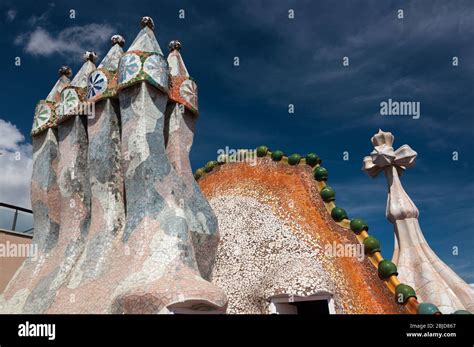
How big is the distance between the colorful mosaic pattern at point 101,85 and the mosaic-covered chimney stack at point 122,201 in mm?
22

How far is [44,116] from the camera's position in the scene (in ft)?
31.1

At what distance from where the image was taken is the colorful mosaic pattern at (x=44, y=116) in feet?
30.7

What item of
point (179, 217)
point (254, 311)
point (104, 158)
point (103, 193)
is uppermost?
point (104, 158)

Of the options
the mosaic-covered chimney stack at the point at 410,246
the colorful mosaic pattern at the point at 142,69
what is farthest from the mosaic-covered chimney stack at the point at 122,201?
the mosaic-covered chimney stack at the point at 410,246

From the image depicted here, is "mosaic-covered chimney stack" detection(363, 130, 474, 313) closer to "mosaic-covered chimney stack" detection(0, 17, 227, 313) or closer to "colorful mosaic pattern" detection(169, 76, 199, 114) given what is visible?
"mosaic-covered chimney stack" detection(0, 17, 227, 313)

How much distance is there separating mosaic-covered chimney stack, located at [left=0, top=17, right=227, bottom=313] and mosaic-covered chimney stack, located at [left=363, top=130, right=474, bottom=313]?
4469 millimetres

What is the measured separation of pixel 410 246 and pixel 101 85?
7.34 meters

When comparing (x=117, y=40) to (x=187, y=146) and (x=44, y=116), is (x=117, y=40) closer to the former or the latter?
(x=44, y=116)

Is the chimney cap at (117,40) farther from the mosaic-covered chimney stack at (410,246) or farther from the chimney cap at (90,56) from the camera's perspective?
the mosaic-covered chimney stack at (410,246)

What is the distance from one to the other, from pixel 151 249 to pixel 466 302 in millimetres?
6382
